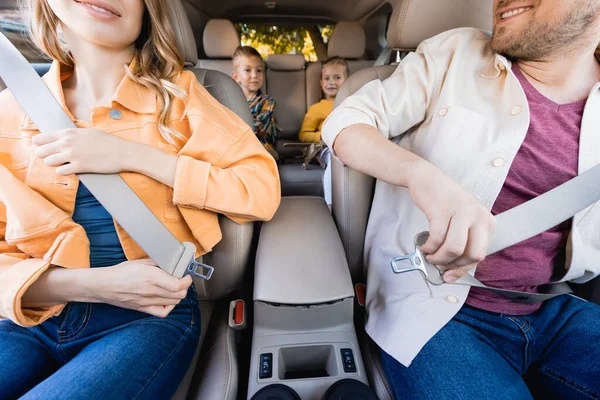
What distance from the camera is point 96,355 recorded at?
0.68m

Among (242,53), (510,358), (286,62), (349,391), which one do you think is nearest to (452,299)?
(510,358)

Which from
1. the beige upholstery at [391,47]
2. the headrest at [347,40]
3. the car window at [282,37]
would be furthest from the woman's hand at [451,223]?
the car window at [282,37]

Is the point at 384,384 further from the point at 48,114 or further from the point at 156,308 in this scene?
the point at 48,114

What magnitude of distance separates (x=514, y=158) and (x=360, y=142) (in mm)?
358

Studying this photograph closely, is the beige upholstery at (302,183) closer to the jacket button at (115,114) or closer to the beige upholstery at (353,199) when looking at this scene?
the beige upholstery at (353,199)

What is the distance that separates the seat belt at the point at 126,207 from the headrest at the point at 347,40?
2528 millimetres

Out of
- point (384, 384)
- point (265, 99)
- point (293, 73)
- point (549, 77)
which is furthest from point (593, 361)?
point (293, 73)

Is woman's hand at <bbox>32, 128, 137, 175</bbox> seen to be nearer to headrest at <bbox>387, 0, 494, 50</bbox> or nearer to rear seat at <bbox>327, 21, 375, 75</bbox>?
headrest at <bbox>387, 0, 494, 50</bbox>

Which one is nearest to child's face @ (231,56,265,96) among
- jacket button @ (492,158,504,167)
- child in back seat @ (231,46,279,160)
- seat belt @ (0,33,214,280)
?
child in back seat @ (231,46,279,160)

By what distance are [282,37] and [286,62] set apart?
82 cm

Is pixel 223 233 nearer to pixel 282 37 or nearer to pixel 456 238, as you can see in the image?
pixel 456 238

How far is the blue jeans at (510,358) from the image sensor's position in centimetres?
67

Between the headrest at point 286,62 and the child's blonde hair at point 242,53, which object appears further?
the headrest at point 286,62

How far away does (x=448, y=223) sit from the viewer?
2.03ft
